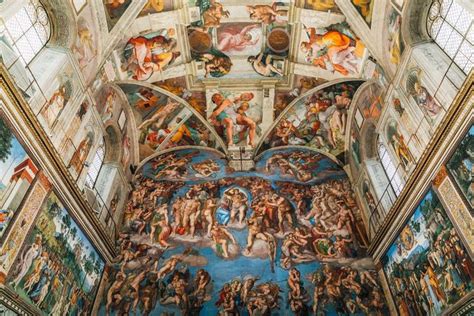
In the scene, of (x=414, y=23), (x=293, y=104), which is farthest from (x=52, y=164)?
(x=414, y=23)

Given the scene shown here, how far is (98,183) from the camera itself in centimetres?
1289

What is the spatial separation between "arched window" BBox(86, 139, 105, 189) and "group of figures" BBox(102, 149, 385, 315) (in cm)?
199

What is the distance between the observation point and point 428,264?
9.33 m

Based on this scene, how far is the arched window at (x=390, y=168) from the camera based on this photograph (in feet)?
37.7

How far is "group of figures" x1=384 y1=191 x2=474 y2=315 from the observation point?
808cm

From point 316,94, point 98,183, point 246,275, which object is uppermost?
point 316,94

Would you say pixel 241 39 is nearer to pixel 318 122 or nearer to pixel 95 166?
pixel 318 122

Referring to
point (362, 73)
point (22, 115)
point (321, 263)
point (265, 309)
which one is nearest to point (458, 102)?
point (362, 73)

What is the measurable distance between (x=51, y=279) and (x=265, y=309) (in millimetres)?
5807

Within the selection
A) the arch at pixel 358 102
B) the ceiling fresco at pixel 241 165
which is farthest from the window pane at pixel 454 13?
the ceiling fresco at pixel 241 165

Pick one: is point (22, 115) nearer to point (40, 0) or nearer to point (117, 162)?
point (40, 0)

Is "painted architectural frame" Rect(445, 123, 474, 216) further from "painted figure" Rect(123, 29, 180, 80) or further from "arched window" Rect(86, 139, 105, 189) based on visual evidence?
"arched window" Rect(86, 139, 105, 189)

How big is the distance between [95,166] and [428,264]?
10.4 metres

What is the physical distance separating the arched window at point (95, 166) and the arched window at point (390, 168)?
952 cm
